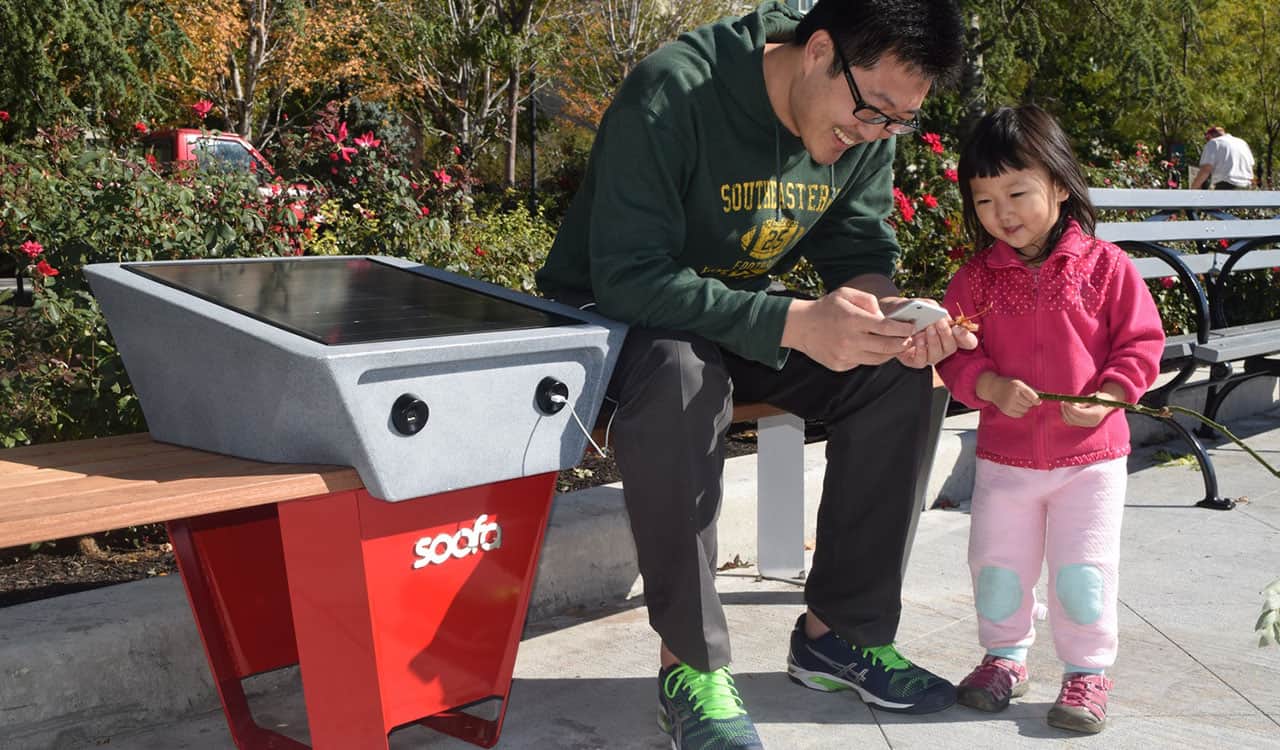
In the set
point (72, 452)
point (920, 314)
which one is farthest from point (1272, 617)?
point (72, 452)

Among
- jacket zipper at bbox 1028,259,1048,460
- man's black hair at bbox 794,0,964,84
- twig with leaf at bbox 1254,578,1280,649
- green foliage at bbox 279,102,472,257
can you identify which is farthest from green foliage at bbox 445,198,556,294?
twig with leaf at bbox 1254,578,1280,649

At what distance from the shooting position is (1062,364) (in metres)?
2.66

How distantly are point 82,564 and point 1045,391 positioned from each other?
2362 millimetres

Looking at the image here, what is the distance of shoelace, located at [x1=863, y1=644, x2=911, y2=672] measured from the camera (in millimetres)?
2639

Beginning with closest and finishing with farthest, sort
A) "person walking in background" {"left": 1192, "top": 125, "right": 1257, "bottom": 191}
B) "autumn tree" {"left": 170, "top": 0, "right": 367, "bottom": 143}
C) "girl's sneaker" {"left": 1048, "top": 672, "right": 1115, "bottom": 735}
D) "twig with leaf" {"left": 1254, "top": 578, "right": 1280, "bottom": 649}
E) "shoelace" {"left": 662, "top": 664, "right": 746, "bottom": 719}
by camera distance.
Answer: "twig with leaf" {"left": 1254, "top": 578, "right": 1280, "bottom": 649} → "shoelace" {"left": 662, "top": 664, "right": 746, "bottom": 719} → "girl's sneaker" {"left": 1048, "top": 672, "right": 1115, "bottom": 735} → "person walking in background" {"left": 1192, "top": 125, "right": 1257, "bottom": 191} → "autumn tree" {"left": 170, "top": 0, "right": 367, "bottom": 143}

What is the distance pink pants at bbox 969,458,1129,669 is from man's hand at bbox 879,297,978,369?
39cm

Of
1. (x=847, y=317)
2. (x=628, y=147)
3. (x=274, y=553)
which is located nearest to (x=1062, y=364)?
(x=847, y=317)

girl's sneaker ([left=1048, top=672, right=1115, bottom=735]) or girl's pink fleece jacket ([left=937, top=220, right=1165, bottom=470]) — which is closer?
girl's sneaker ([left=1048, top=672, right=1115, bottom=735])

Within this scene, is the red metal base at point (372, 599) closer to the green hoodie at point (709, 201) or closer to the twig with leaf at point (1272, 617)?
the green hoodie at point (709, 201)

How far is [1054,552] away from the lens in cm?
264

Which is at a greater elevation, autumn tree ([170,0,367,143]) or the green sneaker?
autumn tree ([170,0,367,143])

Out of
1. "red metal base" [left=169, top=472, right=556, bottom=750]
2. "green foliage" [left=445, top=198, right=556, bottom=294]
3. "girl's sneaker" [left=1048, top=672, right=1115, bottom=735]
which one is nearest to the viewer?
"red metal base" [left=169, top=472, right=556, bottom=750]

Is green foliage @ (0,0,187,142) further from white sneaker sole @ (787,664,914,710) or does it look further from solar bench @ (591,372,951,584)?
white sneaker sole @ (787,664,914,710)

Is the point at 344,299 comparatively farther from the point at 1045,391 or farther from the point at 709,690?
the point at 1045,391
